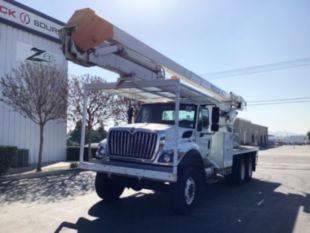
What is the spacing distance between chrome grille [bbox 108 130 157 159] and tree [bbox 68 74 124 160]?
7699mm

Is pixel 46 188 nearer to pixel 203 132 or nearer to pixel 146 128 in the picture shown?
pixel 146 128

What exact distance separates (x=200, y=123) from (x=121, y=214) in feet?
10.3

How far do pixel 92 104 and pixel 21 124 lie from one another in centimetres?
362

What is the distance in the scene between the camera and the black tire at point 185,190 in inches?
247

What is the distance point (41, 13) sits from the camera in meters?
15.5

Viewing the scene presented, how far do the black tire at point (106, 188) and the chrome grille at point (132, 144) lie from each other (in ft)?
2.70

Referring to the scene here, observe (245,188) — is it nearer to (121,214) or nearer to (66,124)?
(121,214)

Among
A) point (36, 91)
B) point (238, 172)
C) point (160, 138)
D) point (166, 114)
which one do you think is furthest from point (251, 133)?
point (160, 138)

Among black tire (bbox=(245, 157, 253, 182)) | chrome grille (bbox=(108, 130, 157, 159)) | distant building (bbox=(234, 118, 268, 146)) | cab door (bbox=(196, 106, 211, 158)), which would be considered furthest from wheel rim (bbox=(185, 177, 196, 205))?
distant building (bbox=(234, 118, 268, 146))

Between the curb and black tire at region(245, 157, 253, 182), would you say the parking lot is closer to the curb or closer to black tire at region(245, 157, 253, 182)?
the curb

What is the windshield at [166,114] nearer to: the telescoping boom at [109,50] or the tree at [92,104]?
the telescoping boom at [109,50]

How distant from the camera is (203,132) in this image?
318 inches

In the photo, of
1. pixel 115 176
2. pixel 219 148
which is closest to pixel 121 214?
pixel 115 176

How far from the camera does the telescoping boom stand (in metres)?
5.64
